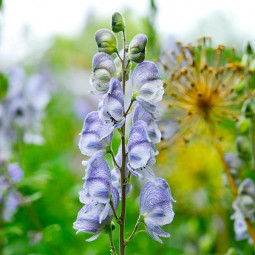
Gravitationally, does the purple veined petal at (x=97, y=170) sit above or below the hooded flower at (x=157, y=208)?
above

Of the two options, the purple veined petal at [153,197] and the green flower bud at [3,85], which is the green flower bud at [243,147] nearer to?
the purple veined petal at [153,197]

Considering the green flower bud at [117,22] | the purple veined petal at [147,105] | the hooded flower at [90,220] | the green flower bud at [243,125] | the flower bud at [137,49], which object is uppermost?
the green flower bud at [117,22]

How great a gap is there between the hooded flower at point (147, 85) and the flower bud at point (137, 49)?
0.09ft

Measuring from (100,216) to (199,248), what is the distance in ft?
4.48

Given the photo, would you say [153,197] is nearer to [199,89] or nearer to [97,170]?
[97,170]

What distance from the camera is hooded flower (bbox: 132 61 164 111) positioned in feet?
3.41

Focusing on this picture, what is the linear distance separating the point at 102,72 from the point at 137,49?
0.10 m

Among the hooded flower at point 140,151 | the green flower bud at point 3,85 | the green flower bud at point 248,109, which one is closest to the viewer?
the hooded flower at point 140,151

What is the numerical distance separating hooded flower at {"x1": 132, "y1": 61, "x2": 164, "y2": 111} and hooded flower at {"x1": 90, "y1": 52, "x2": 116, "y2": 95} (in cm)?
7

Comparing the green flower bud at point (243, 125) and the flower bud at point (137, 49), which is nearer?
the flower bud at point (137, 49)

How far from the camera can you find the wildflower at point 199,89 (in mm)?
1570

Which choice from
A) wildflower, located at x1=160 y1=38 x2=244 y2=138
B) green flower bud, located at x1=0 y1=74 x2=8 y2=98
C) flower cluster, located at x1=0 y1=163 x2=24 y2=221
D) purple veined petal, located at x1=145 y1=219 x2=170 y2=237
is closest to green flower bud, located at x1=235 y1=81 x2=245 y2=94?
wildflower, located at x1=160 y1=38 x2=244 y2=138

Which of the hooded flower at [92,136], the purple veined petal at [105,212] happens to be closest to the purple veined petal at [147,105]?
the hooded flower at [92,136]

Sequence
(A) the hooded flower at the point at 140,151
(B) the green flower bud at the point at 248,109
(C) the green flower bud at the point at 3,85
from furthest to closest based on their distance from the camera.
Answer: (C) the green flower bud at the point at 3,85
(B) the green flower bud at the point at 248,109
(A) the hooded flower at the point at 140,151
